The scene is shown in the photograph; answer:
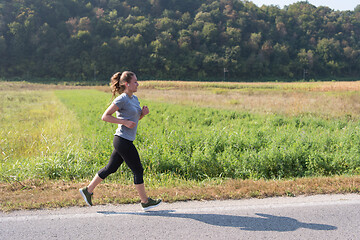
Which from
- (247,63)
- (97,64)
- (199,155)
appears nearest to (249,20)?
(247,63)

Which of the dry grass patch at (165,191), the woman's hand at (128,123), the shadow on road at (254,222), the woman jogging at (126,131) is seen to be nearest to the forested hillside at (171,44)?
the dry grass patch at (165,191)

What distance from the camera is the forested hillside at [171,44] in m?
84.1

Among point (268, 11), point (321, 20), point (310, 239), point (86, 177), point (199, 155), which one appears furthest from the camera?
point (268, 11)

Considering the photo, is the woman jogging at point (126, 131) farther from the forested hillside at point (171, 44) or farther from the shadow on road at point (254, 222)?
the forested hillside at point (171, 44)

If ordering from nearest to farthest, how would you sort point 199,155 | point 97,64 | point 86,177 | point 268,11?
1. point 86,177
2. point 199,155
3. point 97,64
4. point 268,11

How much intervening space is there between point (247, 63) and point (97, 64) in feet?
162

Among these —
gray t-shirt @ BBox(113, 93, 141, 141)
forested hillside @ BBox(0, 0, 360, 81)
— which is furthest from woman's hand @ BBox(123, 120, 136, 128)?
forested hillside @ BBox(0, 0, 360, 81)

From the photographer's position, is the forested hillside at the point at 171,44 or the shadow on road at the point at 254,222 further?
the forested hillside at the point at 171,44

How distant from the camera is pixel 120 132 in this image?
3520 mm

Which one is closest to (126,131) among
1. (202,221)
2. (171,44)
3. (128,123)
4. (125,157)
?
(128,123)

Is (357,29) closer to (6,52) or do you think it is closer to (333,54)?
(333,54)

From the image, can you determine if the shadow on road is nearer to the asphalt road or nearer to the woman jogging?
the asphalt road

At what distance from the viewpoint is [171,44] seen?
94.2 m

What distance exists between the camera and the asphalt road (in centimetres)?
292
